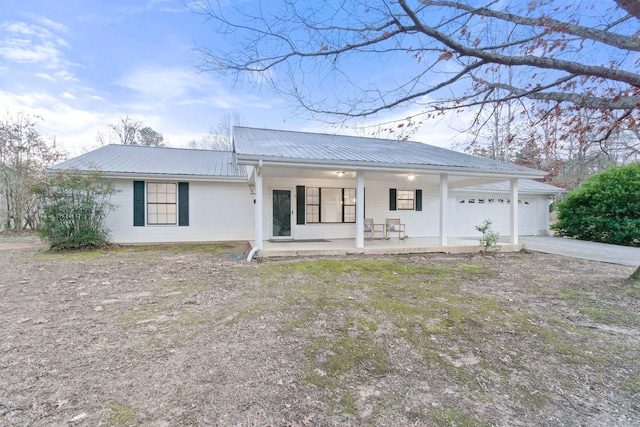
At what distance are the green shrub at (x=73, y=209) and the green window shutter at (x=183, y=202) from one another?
6.52 ft

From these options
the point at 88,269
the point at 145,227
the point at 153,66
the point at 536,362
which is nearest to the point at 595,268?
the point at 536,362

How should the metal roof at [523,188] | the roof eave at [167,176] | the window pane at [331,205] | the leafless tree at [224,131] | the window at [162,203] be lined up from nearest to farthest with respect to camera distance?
the roof eave at [167,176] < the window at [162,203] < the window pane at [331,205] < the metal roof at [523,188] < the leafless tree at [224,131]

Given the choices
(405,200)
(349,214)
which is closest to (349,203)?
(349,214)

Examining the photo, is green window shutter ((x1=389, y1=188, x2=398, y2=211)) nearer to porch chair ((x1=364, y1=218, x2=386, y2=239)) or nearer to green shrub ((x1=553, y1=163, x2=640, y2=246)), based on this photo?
porch chair ((x1=364, y1=218, x2=386, y2=239))

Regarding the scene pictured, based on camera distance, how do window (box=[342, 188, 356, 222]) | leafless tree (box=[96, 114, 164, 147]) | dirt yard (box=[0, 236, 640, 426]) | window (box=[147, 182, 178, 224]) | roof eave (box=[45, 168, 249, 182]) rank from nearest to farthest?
dirt yard (box=[0, 236, 640, 426]) < roof eave (box=[45, 168, 249, 182]) < window (box=[147, 182, 178, 224]) < window (box=[342, 188, 356, 222]) < leafless tree (box=[96, 114, 164, 147])

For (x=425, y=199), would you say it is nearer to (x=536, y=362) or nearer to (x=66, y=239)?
(x=536, y=362)

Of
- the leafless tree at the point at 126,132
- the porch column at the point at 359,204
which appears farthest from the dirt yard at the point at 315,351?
the leafless tree at the point at 126,132

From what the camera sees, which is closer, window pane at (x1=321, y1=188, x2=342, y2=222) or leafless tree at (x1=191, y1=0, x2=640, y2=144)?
leafless tree at (x1=191, y1=0, x2=640, y2=144)

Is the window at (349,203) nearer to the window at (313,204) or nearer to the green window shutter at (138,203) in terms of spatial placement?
the window at (313,204)

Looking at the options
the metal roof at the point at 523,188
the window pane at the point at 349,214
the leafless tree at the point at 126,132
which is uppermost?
the leafless tree at the point at 126,132

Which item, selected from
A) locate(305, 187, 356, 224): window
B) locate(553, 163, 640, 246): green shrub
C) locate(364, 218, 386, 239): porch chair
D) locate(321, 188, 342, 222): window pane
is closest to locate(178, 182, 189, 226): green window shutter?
locate(305, 187, 356, 224): window

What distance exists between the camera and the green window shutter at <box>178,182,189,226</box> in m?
10.2

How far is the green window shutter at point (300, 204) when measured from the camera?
10.5 meters

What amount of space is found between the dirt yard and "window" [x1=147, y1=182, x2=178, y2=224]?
4584mm
